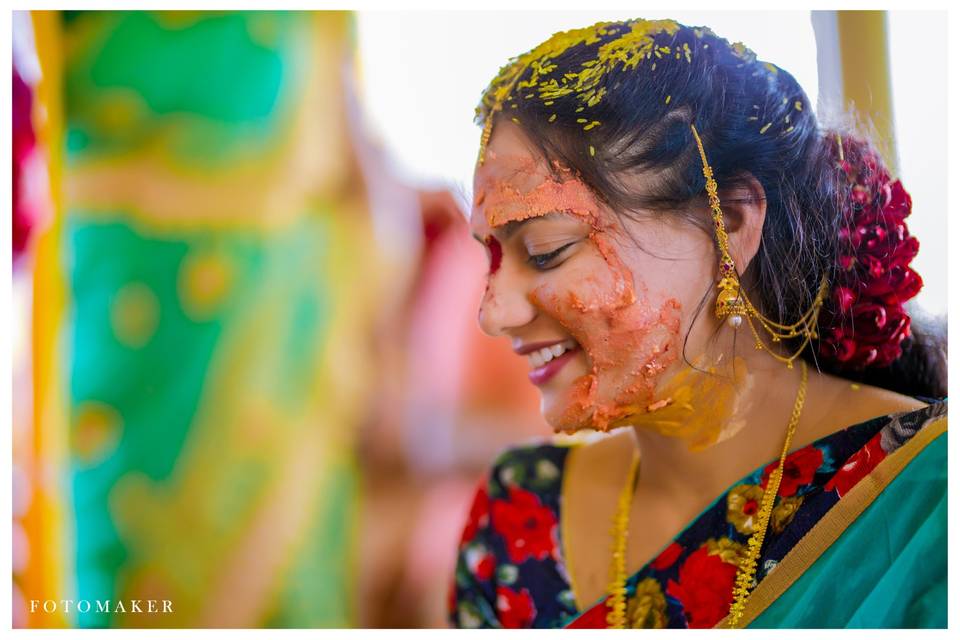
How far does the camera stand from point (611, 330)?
943mm

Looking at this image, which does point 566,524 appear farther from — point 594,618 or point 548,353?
point 548,353

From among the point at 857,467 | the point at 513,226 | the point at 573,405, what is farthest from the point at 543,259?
the point at 857,467

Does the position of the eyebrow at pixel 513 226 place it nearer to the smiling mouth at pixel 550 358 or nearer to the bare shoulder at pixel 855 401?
the smiling mouth at pixel 550 358

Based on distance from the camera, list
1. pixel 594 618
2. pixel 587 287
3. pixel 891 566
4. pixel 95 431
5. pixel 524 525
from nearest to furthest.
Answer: pixel 891 566 < pixel 587 287 < pixel 594 618 < pixel 524 525 < pixel 95 431

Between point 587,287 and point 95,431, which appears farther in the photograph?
point 95,431

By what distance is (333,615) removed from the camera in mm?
1641

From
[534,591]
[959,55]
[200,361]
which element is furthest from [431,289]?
[959,55]

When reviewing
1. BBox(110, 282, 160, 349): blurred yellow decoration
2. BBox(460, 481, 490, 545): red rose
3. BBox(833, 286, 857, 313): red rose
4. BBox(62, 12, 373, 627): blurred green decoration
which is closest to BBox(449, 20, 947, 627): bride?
BBox(833, 286, 857, 313): red rose

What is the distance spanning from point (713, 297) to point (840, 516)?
284 millimetres

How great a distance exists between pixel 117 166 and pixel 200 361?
1.35 feet

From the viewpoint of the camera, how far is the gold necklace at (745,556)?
937 millimetres

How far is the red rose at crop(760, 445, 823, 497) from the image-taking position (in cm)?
94

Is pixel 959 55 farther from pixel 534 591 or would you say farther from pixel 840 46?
pixel 534 591

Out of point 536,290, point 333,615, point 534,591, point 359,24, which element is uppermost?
point 359,24
